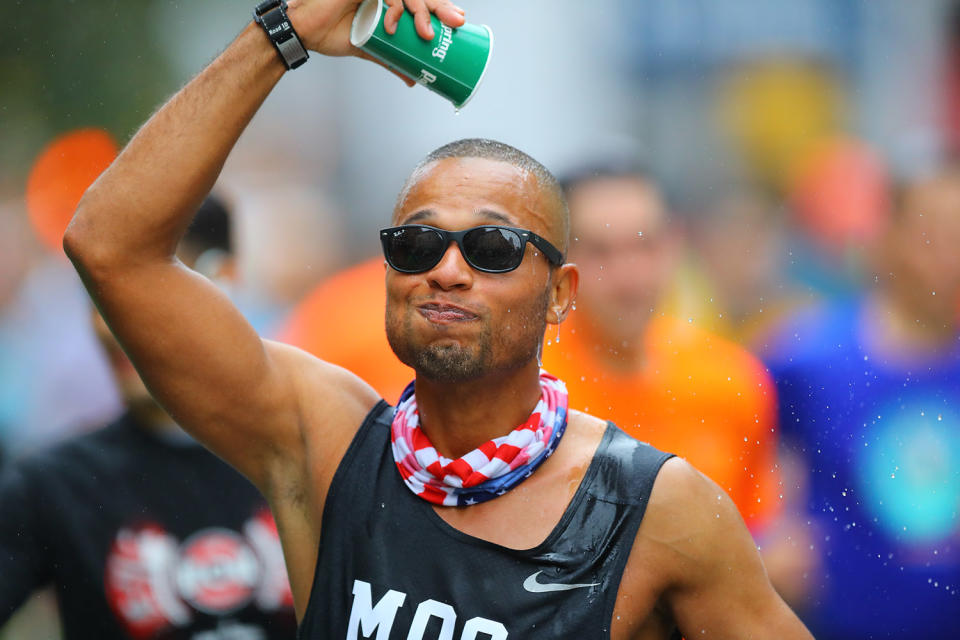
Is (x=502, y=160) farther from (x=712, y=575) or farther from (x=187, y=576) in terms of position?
(x=187, y=576)

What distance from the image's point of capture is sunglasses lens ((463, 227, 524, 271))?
2.32 metres

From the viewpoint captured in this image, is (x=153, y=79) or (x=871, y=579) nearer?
(x=871, y=579)

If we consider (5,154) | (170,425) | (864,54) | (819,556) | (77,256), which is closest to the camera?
(77,256)

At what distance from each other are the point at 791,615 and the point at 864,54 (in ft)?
19.9

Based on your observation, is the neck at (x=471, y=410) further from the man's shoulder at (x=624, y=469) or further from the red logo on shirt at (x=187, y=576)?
the red logo on shirt at (x=187, y=576)

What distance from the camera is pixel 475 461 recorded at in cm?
236

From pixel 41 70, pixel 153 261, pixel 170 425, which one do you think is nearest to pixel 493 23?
pixel 41 70

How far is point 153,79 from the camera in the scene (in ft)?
22.1

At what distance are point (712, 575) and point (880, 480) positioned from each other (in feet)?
5.49

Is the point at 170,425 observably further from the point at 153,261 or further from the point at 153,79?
the point at 153,79

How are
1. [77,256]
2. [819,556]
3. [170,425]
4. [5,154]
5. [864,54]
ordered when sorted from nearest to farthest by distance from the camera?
[77,256] < [170,425] < [819,556] < [5,154] < [864,54]

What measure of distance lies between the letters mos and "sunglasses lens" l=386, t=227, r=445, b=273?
0.66 m

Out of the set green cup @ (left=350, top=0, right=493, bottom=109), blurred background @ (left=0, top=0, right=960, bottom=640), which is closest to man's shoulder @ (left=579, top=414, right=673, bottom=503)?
green cup @ (left=350, top=0, right=493, bottom=109)

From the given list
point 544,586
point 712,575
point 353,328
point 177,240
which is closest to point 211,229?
point 353,328
